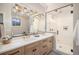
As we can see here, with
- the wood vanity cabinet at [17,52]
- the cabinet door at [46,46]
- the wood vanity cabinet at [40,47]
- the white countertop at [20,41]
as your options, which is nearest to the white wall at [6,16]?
the white countertop at [20,41]

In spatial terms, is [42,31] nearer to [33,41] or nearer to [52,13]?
[33,41]

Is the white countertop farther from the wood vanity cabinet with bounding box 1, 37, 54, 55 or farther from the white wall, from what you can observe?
the white wall

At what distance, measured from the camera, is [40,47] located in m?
1.64

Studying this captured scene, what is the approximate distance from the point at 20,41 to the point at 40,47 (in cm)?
33

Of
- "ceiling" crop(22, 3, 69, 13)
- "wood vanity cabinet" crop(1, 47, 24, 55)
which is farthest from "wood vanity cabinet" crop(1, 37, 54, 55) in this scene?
"ceiling" crop(22, 3, 69, 13)

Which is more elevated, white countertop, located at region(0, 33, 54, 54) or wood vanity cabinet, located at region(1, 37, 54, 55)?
white countertop, located at region(0, 33, 54, 54)

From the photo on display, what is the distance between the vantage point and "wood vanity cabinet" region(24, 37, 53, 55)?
1573mm

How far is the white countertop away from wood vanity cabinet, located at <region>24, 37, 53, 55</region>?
0.19 feet

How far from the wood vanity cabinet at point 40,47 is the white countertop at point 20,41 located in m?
0.06

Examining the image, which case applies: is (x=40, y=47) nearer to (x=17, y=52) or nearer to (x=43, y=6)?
(x=17, y=52)

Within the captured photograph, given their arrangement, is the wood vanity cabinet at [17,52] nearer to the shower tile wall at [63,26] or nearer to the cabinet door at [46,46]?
the cabinet door at [46,46]

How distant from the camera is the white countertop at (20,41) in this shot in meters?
1.41

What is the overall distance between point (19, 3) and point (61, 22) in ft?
2.31

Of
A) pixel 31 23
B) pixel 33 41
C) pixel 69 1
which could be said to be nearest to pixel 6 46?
pixel 33 41
